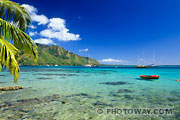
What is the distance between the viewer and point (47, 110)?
8016mm

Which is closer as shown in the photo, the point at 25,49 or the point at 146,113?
the point at 25,49

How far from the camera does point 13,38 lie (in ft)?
19.3

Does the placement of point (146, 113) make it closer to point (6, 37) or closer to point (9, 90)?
point (6, 37)

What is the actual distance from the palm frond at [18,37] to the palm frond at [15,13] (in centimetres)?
134

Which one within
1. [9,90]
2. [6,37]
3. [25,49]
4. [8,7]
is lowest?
[9,90]

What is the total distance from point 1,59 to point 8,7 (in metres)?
4.14

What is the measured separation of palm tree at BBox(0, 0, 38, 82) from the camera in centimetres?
459

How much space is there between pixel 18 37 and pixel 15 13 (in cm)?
212

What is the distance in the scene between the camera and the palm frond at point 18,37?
18.3 ft

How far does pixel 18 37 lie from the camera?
593 centimetres

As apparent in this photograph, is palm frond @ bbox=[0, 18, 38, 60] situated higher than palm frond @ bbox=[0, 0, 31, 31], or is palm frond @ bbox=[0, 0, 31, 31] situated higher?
palm frond @ bbox=[0, 0, 31, 31]

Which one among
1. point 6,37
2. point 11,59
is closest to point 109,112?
point 11,59

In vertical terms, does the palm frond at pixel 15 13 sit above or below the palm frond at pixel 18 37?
above

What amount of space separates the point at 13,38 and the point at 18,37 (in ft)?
0.84
